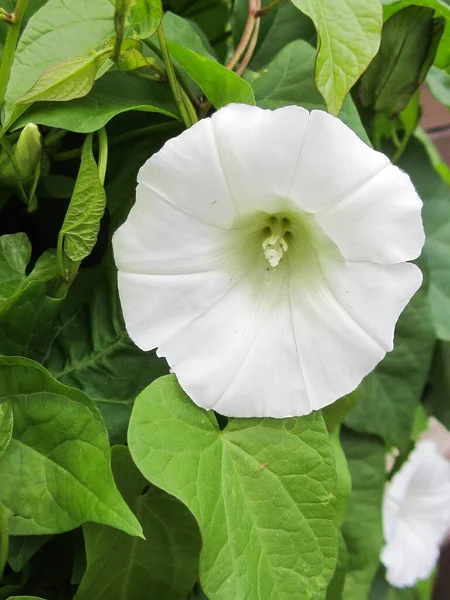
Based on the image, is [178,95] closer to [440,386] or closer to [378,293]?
[378,293]

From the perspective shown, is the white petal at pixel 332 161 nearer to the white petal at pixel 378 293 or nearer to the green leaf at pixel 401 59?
the white petal at pixel 378 293

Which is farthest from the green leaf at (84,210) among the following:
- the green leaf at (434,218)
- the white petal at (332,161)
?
the green leaf at (434,218)

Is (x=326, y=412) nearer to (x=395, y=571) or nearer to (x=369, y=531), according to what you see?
(x=369, y=531)

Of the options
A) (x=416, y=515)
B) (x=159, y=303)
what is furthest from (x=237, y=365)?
(x=416, y=515)

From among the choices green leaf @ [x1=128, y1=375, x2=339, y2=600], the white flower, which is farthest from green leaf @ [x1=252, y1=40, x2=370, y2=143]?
the white flower

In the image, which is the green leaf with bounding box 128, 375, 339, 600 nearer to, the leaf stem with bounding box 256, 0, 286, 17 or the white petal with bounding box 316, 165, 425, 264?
the white petal with bounding box 316, 165, 425, 264

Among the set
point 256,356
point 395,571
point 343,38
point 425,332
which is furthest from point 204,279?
point 395,571
